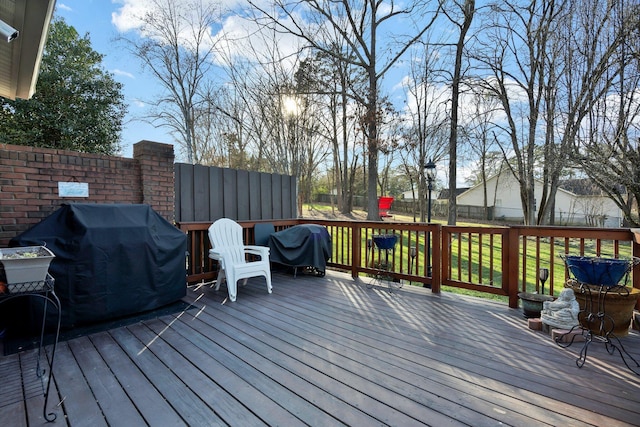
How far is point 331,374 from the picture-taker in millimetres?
1881

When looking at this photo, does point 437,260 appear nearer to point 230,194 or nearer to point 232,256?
point 232,256

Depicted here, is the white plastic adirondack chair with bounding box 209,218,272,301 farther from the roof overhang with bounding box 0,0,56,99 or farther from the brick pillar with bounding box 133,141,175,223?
the roof overhang with bounding box 0,0,56,99

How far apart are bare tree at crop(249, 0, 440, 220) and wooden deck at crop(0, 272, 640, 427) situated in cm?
698

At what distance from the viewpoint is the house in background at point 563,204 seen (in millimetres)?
12672

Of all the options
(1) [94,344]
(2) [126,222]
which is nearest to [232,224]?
(2) [126,222]

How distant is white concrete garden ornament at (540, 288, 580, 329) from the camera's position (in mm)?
2416

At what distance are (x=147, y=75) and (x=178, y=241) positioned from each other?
9.14m

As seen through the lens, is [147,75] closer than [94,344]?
No

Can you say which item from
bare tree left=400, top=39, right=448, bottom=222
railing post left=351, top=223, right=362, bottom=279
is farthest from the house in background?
railing post left=351, top=223, right=362, bottom=279

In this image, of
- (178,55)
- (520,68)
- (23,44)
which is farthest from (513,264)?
(178,55)

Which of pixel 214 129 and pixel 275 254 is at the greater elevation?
pixel 214 129

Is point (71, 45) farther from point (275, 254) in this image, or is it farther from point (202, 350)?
point (202, 350)

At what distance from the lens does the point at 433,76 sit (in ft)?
32.0

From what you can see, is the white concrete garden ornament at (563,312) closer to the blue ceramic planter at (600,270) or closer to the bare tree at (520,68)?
the blue ceramic planter at (600,270)
